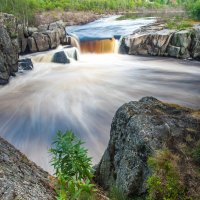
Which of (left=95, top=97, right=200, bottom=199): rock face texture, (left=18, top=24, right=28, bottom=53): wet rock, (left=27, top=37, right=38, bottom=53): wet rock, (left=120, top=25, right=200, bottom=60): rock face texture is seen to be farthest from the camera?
(left=27, top=37, right=38, bottom=53): wet rock

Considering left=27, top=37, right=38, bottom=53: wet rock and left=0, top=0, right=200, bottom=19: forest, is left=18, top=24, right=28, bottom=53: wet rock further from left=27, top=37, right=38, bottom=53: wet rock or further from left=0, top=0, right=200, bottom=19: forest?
left=0, top=0, right=200, bottom=19: forest

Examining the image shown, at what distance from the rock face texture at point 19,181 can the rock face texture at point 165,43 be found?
29167 mm

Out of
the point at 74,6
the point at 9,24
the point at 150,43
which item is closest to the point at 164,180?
the point at 150,43

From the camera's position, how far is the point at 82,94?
73.0ft

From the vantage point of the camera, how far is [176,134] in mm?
7566

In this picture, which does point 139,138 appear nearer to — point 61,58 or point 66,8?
point 61,58

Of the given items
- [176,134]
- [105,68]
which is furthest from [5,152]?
[105,68]

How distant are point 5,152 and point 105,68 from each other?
81.4 ft

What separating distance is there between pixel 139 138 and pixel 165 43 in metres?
28.9

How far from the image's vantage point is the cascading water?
15.9 meters

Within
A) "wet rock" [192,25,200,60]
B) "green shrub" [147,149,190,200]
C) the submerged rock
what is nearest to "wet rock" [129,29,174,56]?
"wet rock" [192,25,200,60]

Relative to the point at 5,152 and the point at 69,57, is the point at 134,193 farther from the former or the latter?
the point at 69,57

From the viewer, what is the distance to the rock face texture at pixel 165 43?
108 feet

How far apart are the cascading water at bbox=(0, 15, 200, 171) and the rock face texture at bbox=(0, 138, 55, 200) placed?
260 inches
